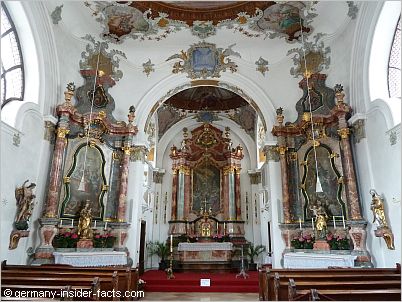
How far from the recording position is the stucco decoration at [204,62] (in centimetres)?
1226

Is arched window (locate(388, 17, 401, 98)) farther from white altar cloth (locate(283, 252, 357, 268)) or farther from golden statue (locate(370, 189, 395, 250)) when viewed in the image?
white altar cloth (locate(283, 252, 357, 268))

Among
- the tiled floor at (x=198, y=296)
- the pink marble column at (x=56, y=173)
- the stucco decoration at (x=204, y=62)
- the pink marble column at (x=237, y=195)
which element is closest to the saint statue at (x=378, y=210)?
the tiled floor at (x=198, y=296)

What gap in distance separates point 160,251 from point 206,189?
4.09 metres

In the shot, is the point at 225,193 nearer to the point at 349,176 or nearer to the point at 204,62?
the point at 204,62

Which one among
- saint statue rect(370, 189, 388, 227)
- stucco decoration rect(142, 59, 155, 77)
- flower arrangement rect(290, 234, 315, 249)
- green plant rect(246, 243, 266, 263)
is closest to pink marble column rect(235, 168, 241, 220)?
green plant rect(246, 243, 266, 263)

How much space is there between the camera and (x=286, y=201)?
10.6 meters

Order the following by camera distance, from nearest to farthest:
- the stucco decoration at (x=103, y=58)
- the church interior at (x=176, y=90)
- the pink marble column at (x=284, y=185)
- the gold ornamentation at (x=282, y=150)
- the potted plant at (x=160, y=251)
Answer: the church interior at (x=176, y=90) < the pink marble column at (x=284, y=185) < the gold ornamentation at (x=282, y=150) < the stucco decoration at (x=103, y=58) < the potted plant at (x=160, y=251)

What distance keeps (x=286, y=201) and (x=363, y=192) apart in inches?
95.2

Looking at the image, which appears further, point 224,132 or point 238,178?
point 224,132

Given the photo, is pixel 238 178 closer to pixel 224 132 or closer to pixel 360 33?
pixel 224 132

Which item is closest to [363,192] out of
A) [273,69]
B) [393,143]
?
[393,143]

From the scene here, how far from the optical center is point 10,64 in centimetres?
870

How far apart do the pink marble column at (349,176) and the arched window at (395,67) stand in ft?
5.50

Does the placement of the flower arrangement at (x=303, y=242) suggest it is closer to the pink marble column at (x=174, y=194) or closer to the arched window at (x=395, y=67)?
the arched window at (x=395, y=67)
